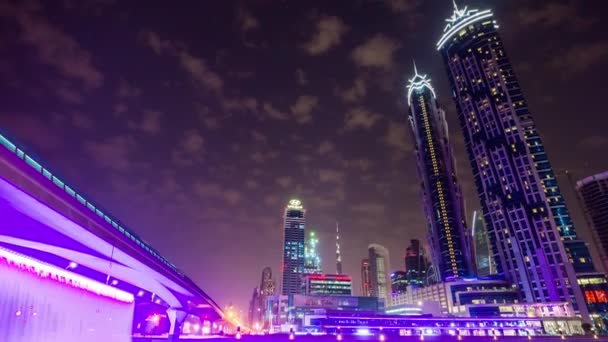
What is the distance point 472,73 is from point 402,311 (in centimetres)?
13297

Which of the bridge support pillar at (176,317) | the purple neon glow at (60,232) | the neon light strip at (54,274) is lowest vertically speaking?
the bridge support pillar at (176,317)

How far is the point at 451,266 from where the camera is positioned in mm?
191625

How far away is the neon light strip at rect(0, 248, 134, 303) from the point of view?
2994 centimetres

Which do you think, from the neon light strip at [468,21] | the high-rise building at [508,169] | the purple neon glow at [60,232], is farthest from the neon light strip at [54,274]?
the neon light strip at [468,21]

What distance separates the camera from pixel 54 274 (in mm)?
36156

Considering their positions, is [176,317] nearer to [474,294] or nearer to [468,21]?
[474,294]

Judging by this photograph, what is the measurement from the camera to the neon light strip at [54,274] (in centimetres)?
2994

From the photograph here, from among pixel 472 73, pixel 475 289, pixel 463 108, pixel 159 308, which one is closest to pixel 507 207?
pixel 475 289

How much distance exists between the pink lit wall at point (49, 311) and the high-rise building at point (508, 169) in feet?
474

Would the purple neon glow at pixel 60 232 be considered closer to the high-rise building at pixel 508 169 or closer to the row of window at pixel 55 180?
the row of window at pixel 55 180

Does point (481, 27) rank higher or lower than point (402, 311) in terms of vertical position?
higher

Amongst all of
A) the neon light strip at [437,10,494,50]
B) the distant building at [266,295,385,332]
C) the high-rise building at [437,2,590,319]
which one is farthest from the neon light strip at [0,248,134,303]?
the neon light strip at [437,10,494,50]

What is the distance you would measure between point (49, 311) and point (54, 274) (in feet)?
12.4

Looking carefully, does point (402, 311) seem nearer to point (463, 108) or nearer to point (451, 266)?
point (451, 266)
